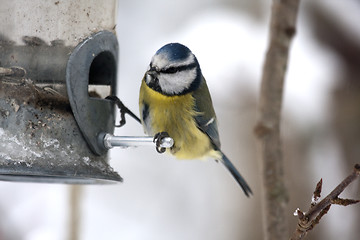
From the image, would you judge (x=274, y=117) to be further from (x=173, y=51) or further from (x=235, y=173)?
(x=235, y=173)

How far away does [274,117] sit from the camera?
2512 millimetres

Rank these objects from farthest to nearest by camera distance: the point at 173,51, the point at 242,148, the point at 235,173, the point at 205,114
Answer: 1. the point at 242,148
2. the point at 235,173
3. the point at 205,114
4. the point at 173,51

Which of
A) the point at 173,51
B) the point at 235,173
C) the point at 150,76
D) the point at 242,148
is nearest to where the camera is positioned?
the point at 173,51

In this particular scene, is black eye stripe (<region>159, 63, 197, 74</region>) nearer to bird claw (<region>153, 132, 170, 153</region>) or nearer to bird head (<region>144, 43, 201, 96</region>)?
bird head (<region>144, 43, 201, 96</region>)

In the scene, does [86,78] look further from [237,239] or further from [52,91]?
[237,239]

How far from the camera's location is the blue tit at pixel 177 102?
2480 mm

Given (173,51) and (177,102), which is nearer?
(173,51)

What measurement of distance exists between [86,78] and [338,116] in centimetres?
284

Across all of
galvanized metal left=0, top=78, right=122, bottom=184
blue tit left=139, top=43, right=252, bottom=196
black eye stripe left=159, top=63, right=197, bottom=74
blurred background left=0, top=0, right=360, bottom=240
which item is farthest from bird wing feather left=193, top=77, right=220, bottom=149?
blurred background left=0, top=0, right=360, bottom=240

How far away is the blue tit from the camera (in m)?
2.48

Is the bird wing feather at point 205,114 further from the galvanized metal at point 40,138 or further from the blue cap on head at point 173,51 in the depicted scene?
the galvanized metal at point 40,138

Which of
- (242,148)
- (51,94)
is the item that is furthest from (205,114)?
(242,148)

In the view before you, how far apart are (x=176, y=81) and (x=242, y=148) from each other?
256 centimetres

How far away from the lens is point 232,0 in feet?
20.0
